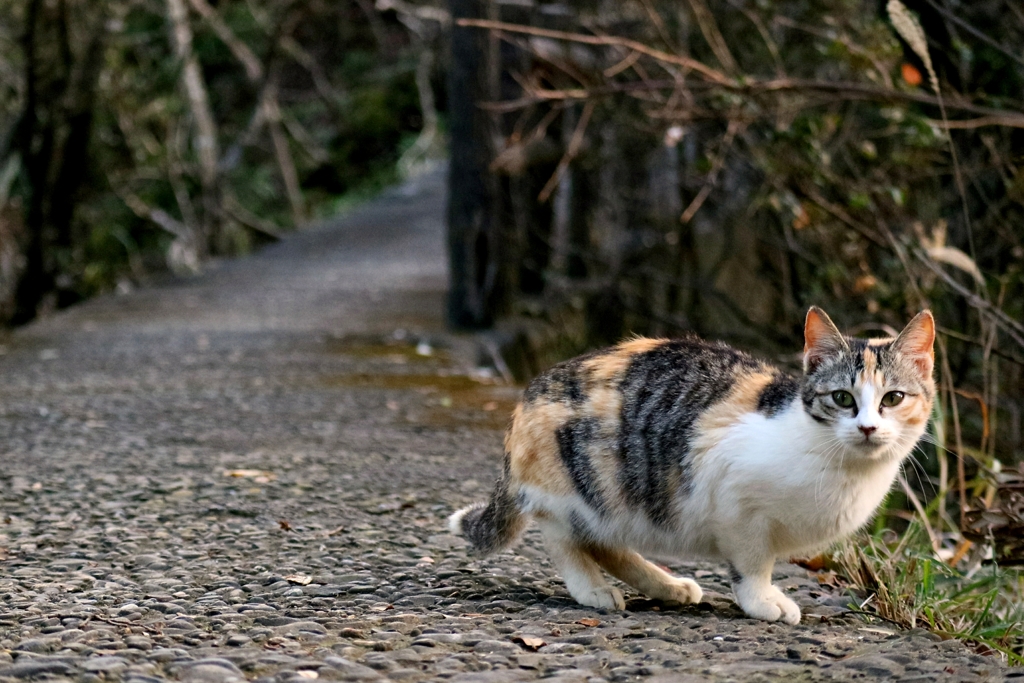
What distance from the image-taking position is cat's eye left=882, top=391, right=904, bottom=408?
9.77 feet

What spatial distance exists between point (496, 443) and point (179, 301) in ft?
18.5

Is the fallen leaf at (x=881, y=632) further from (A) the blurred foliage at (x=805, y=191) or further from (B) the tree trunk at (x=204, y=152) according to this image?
(B) the tree trunk at (x=204, y=152)

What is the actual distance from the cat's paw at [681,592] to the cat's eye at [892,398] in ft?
2.51

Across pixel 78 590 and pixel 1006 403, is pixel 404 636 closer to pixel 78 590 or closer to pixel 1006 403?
pixel 78 590

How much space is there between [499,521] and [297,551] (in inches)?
27.7

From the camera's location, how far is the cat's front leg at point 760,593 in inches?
122

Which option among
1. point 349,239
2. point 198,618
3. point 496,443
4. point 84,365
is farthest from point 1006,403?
point 349,239

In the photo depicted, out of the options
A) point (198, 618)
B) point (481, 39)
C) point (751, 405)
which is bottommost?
point (198, 618)

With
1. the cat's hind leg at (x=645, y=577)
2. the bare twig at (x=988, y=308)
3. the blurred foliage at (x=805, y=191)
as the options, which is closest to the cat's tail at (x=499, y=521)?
the cat's hind leg at (x=645, y=577)

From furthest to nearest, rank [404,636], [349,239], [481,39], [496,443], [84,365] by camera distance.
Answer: [349,239], [481,39], [84,365], [496,443], [404,636]

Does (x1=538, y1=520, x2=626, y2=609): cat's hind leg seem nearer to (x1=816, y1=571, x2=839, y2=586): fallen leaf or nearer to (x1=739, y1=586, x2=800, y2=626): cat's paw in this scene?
(x1=739, y1=586, x2=800, y2=626): cat's paw

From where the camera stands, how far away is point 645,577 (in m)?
3.33

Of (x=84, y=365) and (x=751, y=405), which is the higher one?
(x=751, y=405)

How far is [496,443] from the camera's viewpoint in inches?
209
